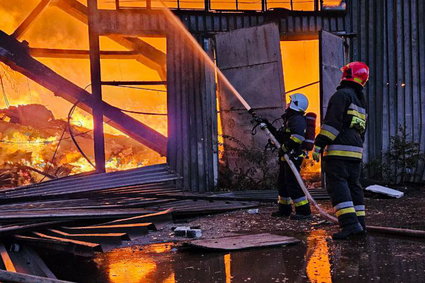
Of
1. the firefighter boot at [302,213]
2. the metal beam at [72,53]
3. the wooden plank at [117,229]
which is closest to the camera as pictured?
the wooden plank at [117,229]

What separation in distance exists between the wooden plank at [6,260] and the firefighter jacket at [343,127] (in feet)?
11.2

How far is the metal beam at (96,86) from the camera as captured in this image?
35.0 ft

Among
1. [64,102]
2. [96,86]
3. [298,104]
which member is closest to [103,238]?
[298,104]

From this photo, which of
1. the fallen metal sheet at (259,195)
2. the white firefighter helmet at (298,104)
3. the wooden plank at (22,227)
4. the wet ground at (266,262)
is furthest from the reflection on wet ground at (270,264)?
the fallen metal sheet at (259,195)

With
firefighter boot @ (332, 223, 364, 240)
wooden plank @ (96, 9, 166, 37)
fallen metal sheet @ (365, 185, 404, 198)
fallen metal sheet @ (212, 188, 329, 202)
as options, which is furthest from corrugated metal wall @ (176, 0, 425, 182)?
firefighter boot @ (332, 223, 364, 240)

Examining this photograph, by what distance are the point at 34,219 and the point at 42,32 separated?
7.79 metres

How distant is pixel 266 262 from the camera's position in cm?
489

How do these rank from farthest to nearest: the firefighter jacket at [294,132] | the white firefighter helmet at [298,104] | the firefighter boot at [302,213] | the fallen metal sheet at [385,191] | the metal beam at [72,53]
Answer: the metal beam at [72,53] → the fallen metal sheet at [385,191] → the white firefighter helmet at [298,104] → the firefighter jacket at [294,132] → the firefighter boot at [302,213]

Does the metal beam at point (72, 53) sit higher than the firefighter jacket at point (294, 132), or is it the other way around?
the metal beam at point (72, 53)

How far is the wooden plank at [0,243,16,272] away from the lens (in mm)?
4409

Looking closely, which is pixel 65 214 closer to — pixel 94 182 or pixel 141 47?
pixel 94 182

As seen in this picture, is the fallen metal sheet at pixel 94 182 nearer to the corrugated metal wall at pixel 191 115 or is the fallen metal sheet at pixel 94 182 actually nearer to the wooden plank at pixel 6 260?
the corrugated metal wall at pixel 191 115

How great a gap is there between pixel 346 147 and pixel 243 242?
1624mm

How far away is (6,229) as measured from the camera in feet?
17.9
